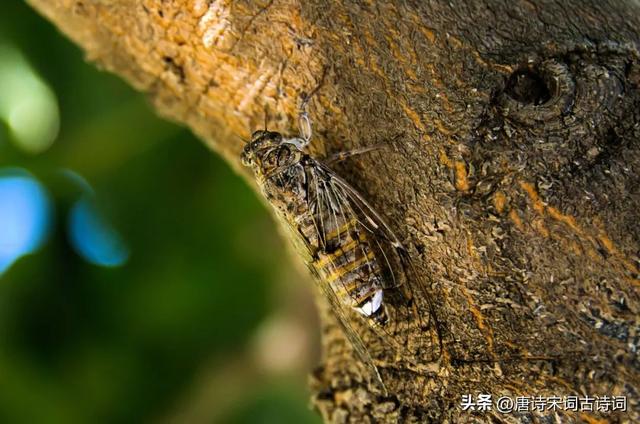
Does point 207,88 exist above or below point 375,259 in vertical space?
above

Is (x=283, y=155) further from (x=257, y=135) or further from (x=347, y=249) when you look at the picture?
(x=347, y=249)

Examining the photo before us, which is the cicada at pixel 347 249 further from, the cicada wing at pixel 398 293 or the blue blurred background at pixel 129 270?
the blue blurred background at pixel 129 270

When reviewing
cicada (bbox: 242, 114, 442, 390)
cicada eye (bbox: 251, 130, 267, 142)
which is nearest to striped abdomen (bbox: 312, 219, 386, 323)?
cicada (bbox: 242, 114, 442, 390)

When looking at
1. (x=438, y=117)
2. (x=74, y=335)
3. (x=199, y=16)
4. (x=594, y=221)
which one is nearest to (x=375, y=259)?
(x=438, y=117)

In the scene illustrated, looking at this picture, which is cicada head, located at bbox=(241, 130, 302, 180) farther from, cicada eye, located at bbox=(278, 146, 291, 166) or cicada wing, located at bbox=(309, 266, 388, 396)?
cicada wing, located at bbox=(309, 266, 388, 396)

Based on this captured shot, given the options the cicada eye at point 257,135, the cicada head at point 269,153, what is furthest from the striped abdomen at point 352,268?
the cicada eye at point 257,135

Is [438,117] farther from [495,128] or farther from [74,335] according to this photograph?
[74,335]
